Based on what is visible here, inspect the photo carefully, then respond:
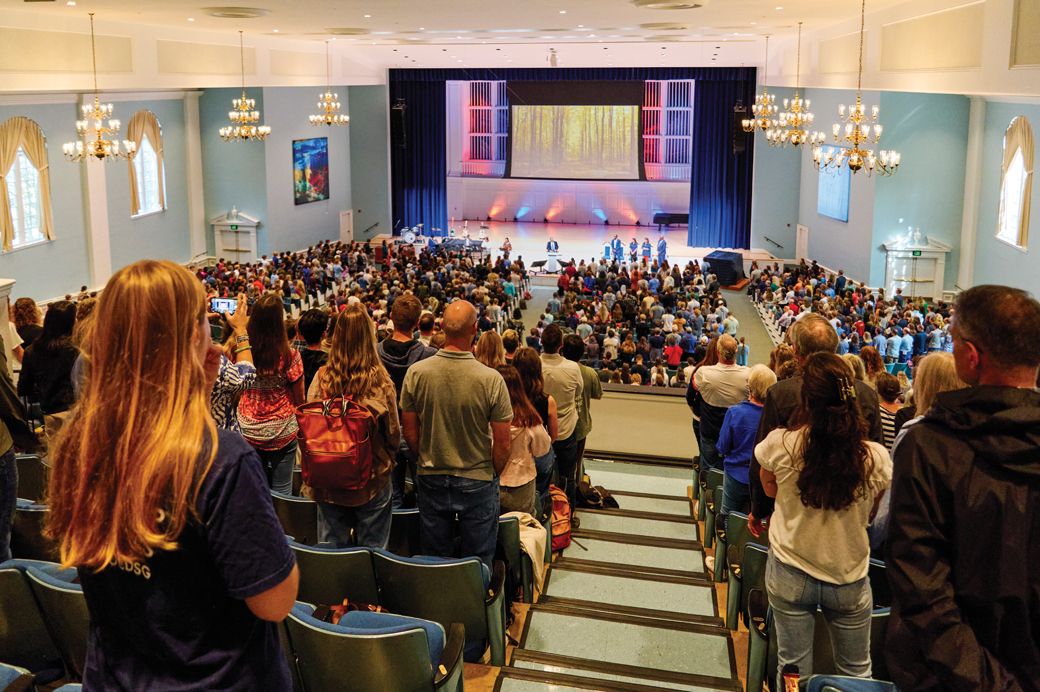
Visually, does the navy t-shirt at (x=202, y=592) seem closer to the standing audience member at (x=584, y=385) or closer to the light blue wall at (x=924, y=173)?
the standing audience member at (x=584, y=385)

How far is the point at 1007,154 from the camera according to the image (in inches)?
806

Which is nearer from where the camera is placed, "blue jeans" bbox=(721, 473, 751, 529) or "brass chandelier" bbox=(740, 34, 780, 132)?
"blue jeans" bbox=(721, 473, 751, 529)

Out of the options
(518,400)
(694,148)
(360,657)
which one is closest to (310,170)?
(694,148)

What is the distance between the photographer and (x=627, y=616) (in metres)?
4.36

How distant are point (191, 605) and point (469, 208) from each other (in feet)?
125

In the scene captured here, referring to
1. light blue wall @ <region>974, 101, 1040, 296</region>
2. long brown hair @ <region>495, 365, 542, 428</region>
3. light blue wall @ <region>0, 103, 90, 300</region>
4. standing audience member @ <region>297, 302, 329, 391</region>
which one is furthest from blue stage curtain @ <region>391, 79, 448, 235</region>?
long brown hair @ <region>495, 365, 542, 428</region>

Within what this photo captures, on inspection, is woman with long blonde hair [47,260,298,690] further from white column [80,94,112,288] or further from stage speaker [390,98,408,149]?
stage speaker [390,98,408,149]

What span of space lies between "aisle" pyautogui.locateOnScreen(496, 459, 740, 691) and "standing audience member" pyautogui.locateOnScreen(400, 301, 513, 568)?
1.92 ft

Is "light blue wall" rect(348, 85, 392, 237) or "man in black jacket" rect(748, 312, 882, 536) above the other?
"light blue wall" rect(348, 85, 392, 237)

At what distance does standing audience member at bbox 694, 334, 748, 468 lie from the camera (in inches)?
235

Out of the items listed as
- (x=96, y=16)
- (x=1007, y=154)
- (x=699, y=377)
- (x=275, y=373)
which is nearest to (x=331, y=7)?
(x=96, y=16)

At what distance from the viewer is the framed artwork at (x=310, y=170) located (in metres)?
28.2

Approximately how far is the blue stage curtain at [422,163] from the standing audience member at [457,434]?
98.6 ft

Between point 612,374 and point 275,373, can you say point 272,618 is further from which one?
point 612,374
